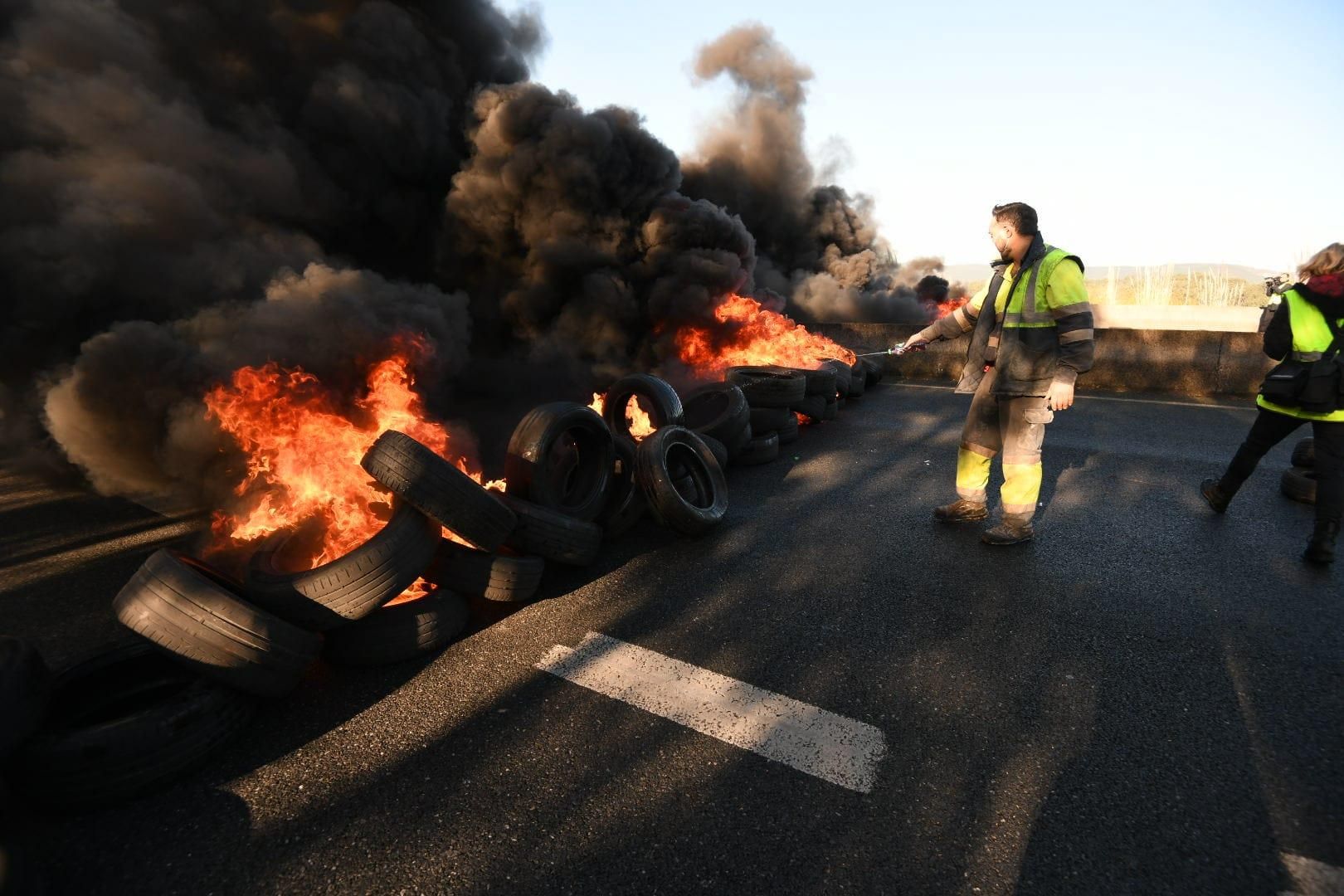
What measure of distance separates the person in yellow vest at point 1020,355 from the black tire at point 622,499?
247cm

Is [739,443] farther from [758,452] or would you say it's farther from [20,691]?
[20,691]

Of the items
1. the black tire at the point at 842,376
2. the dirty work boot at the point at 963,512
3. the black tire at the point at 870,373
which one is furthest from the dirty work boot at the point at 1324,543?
the black tire at the point at 870,373

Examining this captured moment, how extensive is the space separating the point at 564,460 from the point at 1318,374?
5.08 m

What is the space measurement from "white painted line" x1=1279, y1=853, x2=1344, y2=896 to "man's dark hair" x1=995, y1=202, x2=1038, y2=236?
139 inches

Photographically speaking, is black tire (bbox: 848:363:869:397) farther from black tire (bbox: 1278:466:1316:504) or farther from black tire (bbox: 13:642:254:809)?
black tire (bbox: 13:642:254:809)

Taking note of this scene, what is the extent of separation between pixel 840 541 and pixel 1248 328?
15.8m

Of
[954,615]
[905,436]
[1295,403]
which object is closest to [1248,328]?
[905,436]

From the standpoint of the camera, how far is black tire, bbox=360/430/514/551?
3359 mm

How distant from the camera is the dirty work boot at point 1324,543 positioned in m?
3.90

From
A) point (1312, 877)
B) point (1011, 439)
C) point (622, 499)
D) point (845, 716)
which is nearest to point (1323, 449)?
point (1011, 439)

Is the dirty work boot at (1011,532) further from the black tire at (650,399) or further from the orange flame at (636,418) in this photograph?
the orange flame at (636,418)

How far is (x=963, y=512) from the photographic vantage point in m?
4.78

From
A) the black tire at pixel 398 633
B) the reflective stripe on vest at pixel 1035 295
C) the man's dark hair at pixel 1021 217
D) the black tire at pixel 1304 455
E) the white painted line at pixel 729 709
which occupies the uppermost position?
the man's dark hair at pixel 1021 217

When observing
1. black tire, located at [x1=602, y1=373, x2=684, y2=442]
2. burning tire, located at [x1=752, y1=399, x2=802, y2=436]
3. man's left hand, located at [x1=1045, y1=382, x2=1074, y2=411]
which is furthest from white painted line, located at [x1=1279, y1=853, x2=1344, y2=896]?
burning tire, located at [x1=752, y1=399, x2=802, y2=436]
